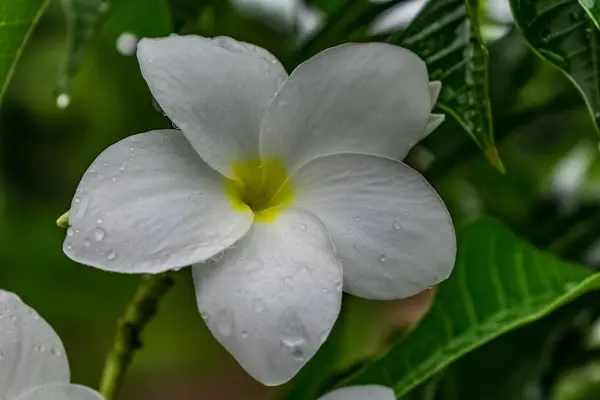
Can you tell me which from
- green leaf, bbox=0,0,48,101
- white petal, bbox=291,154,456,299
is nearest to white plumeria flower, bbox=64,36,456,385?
white petal, bbox=291,154,456,299

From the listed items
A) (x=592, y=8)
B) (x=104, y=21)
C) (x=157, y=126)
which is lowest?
(x=157, y=126)

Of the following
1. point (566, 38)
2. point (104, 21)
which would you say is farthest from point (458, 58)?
point (104, 21)

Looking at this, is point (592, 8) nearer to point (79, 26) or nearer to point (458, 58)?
point (458, 58)

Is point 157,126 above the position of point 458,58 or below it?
below

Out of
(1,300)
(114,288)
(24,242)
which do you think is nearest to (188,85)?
(1,300)

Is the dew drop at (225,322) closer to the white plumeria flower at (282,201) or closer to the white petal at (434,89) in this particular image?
the white plumeria flower at (282,201)

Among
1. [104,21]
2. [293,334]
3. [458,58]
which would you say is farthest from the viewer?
[104,21]

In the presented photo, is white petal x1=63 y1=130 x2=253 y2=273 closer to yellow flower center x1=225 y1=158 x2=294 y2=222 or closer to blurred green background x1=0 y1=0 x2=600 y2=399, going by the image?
yellow flower center x1=225 y1=158 x2=294 y2=222
